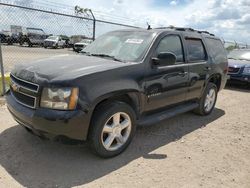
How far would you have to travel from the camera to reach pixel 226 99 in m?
8.61

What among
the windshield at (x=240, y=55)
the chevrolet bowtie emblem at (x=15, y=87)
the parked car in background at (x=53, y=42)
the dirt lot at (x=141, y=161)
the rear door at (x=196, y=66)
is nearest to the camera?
the dirt lot at (x=141, y=161)

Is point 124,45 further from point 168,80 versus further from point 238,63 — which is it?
point 238,63

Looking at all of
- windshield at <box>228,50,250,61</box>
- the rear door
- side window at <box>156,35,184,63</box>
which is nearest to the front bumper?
side window at <box>156,35,184,63</box>

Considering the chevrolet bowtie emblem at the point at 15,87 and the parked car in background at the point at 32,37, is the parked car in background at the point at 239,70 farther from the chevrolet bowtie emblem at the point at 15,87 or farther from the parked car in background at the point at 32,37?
the parked car in background at the point at 32,37

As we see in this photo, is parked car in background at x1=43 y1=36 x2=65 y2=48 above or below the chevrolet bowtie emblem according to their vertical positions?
below

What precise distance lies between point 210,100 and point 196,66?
1.37m

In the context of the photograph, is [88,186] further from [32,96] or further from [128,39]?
[128,39]

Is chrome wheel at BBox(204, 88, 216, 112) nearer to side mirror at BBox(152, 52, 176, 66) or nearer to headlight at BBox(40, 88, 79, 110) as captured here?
side mirror at BBox(152, 52, 176, 66)

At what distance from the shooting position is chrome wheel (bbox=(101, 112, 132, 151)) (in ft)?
12.7

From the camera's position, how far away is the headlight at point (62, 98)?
3344 millimetres

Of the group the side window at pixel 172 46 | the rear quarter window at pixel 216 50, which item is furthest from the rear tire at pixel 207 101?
the side window at pixel 172 46

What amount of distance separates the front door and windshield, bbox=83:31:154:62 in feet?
0.82

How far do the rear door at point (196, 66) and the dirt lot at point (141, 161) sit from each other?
0.83 m

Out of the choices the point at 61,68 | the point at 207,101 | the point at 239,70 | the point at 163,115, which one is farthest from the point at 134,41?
the point at 239,70
